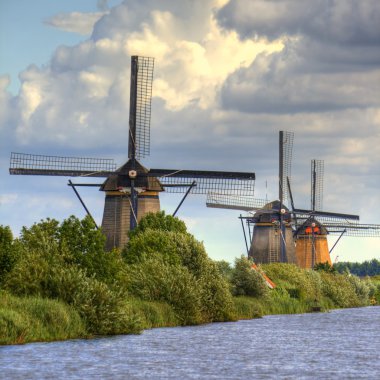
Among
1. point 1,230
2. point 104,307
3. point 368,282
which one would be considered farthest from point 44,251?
point 368,282

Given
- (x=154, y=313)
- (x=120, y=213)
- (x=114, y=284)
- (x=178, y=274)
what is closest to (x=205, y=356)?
(x=114, y=284)

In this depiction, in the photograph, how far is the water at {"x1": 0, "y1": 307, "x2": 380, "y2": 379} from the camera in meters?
40.3

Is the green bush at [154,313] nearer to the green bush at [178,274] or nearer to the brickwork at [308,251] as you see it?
the green bush at [178,274]

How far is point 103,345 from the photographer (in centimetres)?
4912

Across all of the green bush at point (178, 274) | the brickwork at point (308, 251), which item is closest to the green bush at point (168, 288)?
the green bush at point (178, 274)

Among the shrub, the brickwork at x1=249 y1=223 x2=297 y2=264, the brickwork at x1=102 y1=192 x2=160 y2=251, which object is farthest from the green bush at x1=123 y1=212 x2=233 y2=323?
the brickwork at x1=249 y1=223 x2=297 y2=264

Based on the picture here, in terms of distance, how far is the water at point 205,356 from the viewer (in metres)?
40.3

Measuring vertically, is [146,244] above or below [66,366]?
above

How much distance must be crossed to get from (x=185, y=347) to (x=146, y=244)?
73.6 feet

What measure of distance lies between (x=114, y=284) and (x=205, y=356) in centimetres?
1100

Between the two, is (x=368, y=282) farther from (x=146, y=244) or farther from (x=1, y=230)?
(x=1, y=230)

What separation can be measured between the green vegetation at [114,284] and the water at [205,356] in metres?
1.22

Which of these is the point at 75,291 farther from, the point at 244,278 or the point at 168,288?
the point at 244,278

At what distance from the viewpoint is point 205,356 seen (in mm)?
47062
